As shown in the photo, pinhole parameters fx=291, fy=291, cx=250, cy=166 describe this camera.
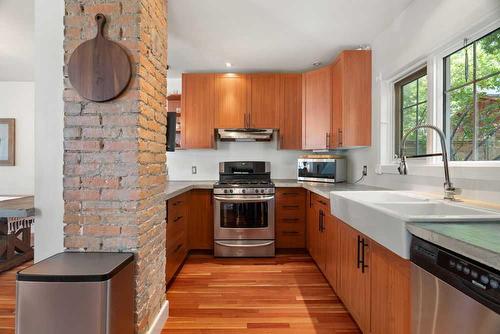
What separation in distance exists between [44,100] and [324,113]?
9.07ft

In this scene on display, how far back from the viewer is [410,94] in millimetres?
2609

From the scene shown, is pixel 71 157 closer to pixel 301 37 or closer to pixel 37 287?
pixel 37 287

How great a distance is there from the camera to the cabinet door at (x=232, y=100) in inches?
153

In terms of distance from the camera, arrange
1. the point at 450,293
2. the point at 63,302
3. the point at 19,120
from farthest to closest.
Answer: the point at 19,120
the point at 63,302
the point at 450,293

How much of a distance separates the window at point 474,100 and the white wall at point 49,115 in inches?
99.4

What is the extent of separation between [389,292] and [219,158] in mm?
3130

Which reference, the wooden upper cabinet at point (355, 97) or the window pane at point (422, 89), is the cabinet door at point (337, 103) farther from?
the window pane at point (422, 89)

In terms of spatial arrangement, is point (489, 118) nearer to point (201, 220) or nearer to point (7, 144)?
point (201, 220)

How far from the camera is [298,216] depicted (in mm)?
3646

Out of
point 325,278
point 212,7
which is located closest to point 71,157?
point 212,7

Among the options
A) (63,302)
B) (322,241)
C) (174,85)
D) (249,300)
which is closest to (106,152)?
(63,302)

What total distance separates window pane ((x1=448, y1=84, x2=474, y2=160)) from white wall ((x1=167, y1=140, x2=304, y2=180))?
2343 mm

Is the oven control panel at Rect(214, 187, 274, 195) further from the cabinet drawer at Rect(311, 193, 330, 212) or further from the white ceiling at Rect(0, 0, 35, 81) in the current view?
the white ceiling at Rect(0, 0, 35, 81)

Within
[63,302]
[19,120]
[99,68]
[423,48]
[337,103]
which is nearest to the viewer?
[63,302]
